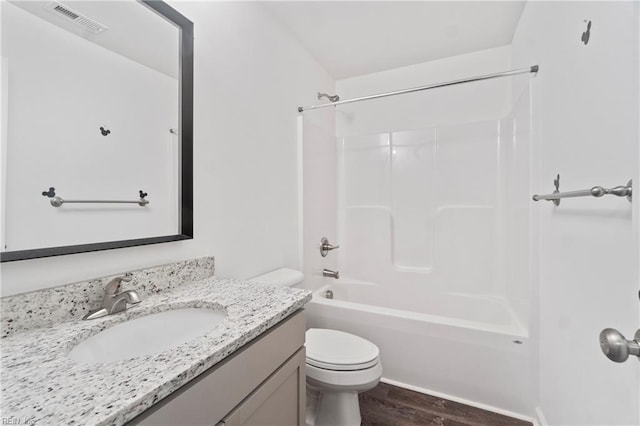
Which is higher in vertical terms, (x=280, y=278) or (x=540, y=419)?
(x=280, y=278)

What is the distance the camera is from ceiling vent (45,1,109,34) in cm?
82

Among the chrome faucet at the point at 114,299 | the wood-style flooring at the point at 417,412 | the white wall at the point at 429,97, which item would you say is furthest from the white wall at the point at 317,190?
the chrome faucet at the point at 114,299

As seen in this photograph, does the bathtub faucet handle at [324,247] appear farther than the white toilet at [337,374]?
Yes

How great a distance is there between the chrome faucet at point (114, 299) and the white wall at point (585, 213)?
4.32 ft

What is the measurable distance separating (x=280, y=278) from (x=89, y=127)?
1126 mm

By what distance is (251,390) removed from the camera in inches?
30.4

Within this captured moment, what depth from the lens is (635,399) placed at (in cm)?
71

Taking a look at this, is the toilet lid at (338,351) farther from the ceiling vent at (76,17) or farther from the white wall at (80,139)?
the ceiling vent at (76,17)

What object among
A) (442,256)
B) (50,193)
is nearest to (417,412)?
(442,256)

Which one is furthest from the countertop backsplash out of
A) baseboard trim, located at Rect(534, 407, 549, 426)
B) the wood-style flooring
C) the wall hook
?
baseboard trim, located at Rect(534, 407, 549, 426)

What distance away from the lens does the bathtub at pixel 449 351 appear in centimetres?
150

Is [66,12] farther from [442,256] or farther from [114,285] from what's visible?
[442,256]

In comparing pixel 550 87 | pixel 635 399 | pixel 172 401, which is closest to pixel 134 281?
pixel 172 401

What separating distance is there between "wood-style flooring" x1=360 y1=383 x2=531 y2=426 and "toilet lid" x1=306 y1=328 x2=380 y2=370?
426mm
